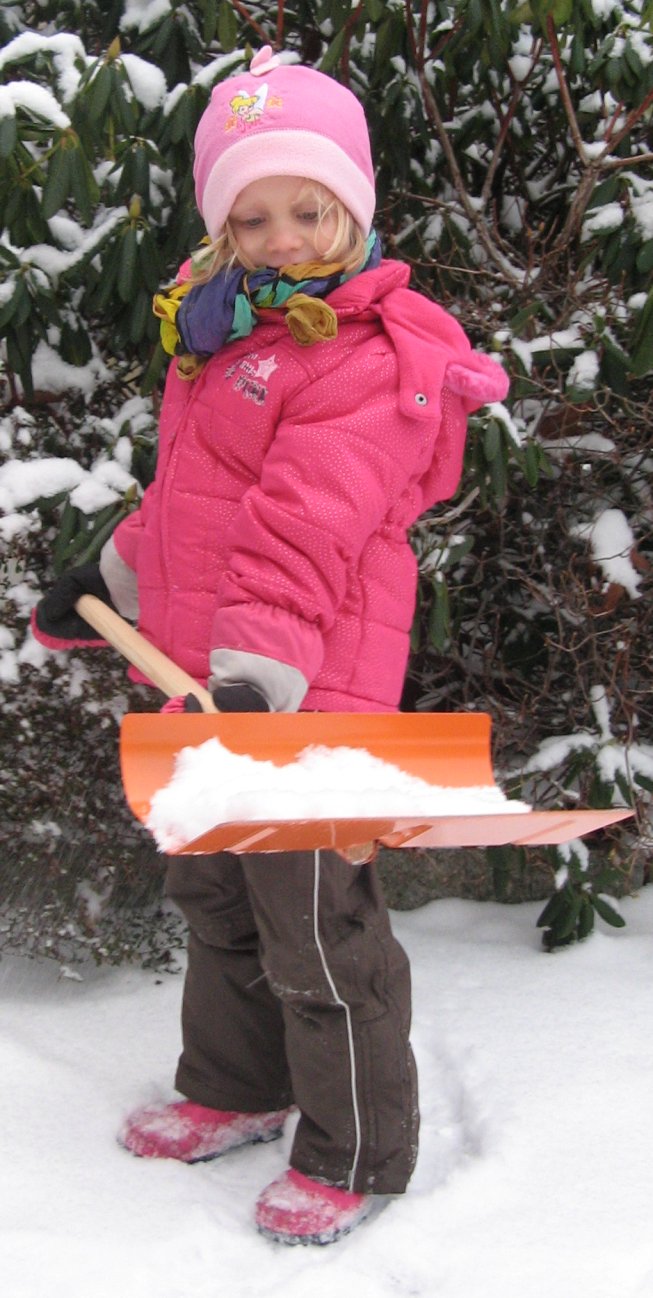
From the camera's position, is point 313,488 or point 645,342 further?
point 645,342

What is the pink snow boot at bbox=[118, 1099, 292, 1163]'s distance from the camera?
2.05 m

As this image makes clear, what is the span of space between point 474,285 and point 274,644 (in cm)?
144

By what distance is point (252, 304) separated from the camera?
1.83 meters

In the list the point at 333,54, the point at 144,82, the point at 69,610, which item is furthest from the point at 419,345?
the point at 144,82

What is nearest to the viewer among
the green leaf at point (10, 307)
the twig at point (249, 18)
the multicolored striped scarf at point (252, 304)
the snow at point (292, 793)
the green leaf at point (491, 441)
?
the snow at point (292, 793)

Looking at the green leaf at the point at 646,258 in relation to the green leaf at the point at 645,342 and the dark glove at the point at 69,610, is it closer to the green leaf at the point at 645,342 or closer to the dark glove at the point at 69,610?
the green leaf at the point at 645,342

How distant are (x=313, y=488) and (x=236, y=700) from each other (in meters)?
0.31

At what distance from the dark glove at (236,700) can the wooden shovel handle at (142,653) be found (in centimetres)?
1

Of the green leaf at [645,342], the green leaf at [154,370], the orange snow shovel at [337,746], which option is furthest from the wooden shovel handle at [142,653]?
the green leaf at [645,342]

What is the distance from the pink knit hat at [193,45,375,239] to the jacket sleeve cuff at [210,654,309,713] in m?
0.67

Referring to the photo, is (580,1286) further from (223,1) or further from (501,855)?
(223,1)

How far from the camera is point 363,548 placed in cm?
179

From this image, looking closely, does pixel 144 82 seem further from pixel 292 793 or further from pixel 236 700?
pixel 292 793

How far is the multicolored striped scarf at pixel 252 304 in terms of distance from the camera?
173 centimetres
